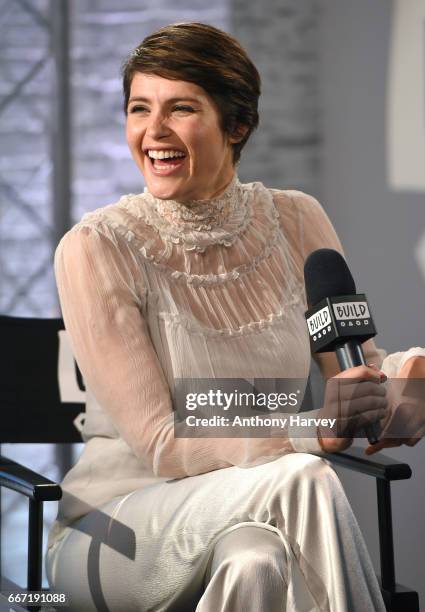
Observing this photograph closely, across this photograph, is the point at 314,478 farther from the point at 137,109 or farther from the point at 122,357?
the point at 137,109

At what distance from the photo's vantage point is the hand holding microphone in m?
1.21

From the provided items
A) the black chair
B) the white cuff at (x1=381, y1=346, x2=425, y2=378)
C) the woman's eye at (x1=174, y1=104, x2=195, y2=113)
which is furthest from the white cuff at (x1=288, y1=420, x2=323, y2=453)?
the black chair

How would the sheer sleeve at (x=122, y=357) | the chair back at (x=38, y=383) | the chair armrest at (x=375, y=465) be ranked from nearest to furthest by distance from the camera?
the sheer sleeve at (x=122, y=357) → the chair armrest at (x=375, y=465) → the chair back at (x=38, y=383)

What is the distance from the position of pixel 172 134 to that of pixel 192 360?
38 centimetres

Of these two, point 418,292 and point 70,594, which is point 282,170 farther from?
point 70,594

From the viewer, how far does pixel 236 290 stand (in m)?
1.83

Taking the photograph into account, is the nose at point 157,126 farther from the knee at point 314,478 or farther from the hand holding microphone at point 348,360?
the knee at point 314,478

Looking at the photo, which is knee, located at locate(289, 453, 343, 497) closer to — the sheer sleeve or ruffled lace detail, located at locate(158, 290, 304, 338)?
the sheer sleeve

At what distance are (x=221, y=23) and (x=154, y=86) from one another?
1650mm

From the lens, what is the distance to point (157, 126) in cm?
174

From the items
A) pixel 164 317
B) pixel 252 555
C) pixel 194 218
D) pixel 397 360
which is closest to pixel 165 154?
pixel 194 218

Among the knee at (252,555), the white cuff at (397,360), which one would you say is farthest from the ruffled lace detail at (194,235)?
the knee at (252,555)

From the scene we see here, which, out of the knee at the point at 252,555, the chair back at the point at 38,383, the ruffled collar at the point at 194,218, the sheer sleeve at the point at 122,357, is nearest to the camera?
the knee at the point at 252,555

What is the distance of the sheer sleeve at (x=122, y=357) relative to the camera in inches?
60.6
